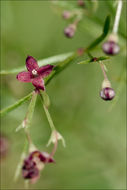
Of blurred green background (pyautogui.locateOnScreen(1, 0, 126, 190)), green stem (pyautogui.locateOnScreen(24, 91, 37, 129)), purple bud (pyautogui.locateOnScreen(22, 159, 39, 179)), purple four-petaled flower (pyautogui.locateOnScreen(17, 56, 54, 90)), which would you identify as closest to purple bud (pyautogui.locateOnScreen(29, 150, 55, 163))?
purple bud (pyautogui.locateOnScreen(22, 159, 39, 179))

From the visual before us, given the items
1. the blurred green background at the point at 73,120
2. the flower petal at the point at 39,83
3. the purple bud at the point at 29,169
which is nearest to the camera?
the flower petal at the point at 39,83

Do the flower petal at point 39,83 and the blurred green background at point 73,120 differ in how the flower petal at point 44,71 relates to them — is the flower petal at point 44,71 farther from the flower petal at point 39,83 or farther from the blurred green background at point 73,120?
the blurred green background at point 73,120

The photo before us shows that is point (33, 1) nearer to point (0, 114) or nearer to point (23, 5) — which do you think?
point (23, 5)

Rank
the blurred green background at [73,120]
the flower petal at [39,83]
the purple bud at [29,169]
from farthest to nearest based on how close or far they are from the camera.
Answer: the blurred green background at [73,120] → the purple bud at [29,169] → the flower petal at [39,83]

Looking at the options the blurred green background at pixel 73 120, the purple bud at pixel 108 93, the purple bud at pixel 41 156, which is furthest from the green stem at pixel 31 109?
the blurred green background at pixel 73 120

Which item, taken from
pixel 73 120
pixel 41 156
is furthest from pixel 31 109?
pixel 73 120

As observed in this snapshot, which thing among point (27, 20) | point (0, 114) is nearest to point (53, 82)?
point (27, 20)
